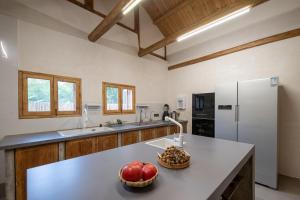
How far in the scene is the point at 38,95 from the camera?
8.33 ft

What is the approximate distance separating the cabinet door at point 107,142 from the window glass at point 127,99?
3.80 ft

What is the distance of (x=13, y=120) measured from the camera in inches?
90.0

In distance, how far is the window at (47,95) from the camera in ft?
7.86

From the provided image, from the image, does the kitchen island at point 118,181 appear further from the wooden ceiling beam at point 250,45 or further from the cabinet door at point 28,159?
the wooden ceiling beam at point 250,45

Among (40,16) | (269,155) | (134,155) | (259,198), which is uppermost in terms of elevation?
(40,16)

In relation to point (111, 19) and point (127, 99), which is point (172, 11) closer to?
point (111, 19)

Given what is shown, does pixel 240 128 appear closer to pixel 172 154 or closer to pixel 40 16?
pixel 172 154

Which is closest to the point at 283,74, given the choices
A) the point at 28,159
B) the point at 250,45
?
the point at 250,45

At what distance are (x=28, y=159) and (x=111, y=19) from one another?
8.22 feet

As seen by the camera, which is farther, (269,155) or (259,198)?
(269,155)

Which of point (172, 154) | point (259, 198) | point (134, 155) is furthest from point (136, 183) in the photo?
point (259, 198)

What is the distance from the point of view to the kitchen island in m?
0.82

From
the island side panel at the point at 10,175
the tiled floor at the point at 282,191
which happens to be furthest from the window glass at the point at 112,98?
the tiled floor at the point at 282,191

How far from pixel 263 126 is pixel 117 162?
2612 millimetres
